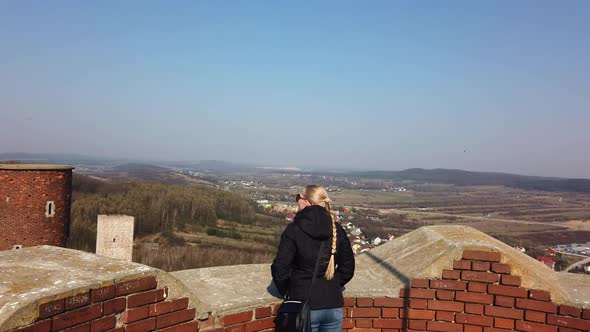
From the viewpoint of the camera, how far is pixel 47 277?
2189 mm

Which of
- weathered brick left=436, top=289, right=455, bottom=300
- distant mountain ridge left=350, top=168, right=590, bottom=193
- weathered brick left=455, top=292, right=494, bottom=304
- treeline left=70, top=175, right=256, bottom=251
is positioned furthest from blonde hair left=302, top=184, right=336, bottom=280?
distant mountain ridge left=350, top=168, right=590, bottom=193

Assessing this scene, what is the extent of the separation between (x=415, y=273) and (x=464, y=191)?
113 m

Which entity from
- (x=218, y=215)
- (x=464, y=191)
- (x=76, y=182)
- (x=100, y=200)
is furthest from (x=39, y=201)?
(x=464, y=191)

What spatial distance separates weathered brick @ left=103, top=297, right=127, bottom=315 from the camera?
2.27 m

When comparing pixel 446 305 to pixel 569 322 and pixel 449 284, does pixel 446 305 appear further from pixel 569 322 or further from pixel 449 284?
pixel 569 322

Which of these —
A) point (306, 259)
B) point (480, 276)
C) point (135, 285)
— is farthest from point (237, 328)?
point (480, 276)

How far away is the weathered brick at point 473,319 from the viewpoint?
3.11 m

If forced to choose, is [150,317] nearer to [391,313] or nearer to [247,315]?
[247,315]

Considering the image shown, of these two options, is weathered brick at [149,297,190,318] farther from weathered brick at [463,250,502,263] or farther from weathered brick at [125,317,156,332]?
weathered brick at [463,250,502,263]

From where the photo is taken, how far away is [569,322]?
3.02 meters

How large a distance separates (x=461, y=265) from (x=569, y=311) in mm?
738

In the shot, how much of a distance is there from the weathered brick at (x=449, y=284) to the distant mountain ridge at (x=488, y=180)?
102416 mm

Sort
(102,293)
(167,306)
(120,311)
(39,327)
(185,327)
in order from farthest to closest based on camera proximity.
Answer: (185,327)
(167,306)
(120,311)
(102,293)
(39,327)

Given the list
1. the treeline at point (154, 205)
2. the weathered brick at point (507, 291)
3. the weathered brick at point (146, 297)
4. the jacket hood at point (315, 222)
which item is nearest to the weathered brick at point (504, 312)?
Result: the weathered brick at point (507, 291)
